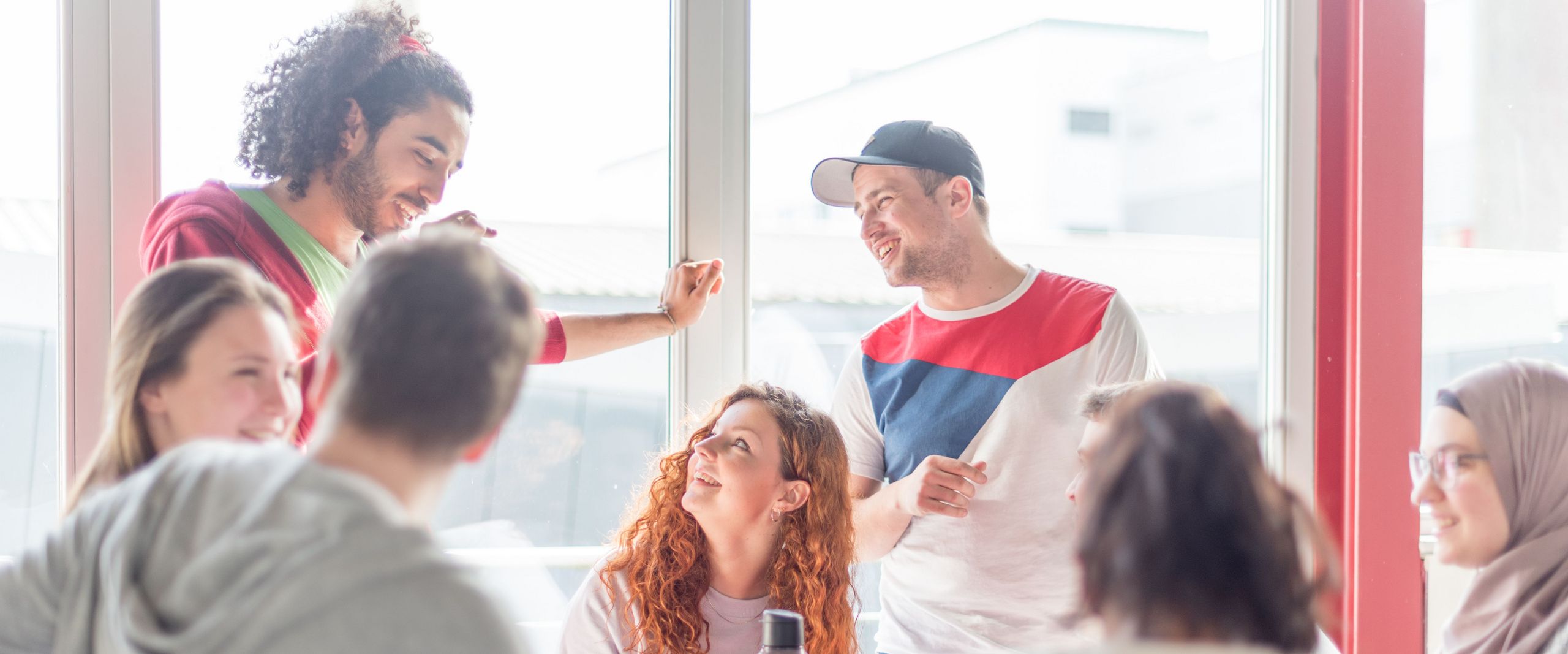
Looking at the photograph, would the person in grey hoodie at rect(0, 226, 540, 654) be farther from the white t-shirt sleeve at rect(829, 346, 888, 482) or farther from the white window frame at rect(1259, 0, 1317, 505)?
the white window frame at rect(1259, 0, 1317, 505)

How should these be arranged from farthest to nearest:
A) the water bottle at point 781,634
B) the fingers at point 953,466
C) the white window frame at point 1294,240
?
the white window frame at point 1294,240, the fingers at point 953,466, the water bottle at point 781,634

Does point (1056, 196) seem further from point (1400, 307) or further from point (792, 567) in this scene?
point (792, 567)

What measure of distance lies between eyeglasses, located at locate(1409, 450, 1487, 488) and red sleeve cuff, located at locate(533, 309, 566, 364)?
1332 mm

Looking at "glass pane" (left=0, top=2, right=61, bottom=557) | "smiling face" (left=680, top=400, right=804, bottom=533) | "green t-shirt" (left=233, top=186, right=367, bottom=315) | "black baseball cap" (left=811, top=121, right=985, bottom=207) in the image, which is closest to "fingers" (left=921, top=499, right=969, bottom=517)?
"smiling face" (left=680, top=400, right=804, bottom=533)

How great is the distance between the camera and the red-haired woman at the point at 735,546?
5.24 ft

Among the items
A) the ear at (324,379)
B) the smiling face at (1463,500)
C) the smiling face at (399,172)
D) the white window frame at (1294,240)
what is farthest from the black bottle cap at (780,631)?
the white window frame at (1294,240)

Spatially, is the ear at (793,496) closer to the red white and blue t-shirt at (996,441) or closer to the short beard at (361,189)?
the red white and blue t-shirt at (996,441)

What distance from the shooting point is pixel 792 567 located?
1.69m

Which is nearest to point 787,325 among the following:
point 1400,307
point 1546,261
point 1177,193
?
point 1177,193

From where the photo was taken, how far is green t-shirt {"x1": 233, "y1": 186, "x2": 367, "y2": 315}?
161cm

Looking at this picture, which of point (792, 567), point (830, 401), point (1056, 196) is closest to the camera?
point (792, 567)

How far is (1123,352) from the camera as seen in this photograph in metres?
1.88

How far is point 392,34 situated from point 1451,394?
1706 mm

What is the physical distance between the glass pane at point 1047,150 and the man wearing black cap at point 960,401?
0.13m
